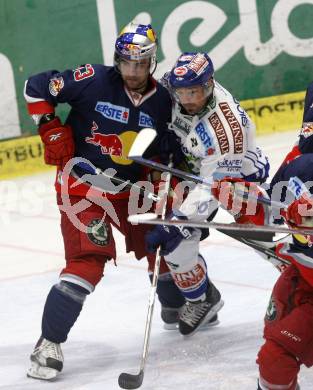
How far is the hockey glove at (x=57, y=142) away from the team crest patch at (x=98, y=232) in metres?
0.28

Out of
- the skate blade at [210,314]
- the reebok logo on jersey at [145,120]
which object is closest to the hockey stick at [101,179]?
the reebok logo on jersey at [145,120]

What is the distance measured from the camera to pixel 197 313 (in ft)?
14.9

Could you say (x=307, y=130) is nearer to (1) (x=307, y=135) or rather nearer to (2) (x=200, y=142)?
(1) (x=307, y=135)

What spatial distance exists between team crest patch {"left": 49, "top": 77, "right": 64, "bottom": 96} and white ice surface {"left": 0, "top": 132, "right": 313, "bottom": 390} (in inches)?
39.0

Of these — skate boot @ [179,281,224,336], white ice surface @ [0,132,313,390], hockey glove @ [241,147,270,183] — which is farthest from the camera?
skate boot @ [179,281,224,336]

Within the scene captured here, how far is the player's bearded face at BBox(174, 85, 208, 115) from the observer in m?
4.13

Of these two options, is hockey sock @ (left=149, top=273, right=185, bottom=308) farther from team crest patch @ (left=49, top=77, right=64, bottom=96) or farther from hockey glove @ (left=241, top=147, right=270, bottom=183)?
team crest patch @ (left=49, top=77, right=64, bottom=96)

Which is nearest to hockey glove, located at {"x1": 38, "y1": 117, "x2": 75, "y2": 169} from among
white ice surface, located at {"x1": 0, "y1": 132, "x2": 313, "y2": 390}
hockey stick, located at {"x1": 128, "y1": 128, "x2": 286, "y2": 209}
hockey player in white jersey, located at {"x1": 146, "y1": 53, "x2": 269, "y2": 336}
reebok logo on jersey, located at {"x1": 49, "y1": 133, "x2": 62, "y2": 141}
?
reebok logo on jersey, located at {"x1": 49, "y1": 133, "x2": 62, "y2": 141}

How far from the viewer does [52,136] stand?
4277 mm

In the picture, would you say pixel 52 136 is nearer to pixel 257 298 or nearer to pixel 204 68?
pixel 204 68

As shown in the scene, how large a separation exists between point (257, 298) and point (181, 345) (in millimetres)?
580

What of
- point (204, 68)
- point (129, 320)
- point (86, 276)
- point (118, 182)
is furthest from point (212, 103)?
point (129, 320)

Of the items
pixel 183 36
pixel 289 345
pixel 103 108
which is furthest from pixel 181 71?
pixel 183 36

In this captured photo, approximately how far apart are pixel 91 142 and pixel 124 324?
2.75 ft
